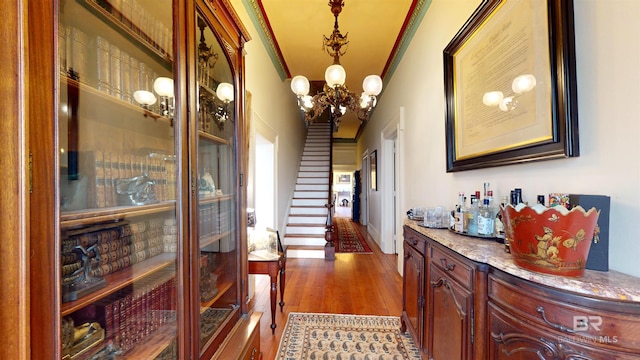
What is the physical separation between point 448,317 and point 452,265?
29 cm

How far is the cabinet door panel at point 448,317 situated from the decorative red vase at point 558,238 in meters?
0.39

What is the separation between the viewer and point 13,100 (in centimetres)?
50

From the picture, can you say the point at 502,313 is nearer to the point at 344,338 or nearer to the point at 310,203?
the point at 344,338

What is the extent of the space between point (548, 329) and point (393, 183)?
13.2 ft

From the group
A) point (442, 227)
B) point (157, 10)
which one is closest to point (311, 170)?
point (442, 227)

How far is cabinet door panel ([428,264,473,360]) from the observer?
1.15m

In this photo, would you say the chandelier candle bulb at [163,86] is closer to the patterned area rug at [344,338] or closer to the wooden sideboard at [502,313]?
the wooden sideboard at [502,313]

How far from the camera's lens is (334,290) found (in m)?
3.12

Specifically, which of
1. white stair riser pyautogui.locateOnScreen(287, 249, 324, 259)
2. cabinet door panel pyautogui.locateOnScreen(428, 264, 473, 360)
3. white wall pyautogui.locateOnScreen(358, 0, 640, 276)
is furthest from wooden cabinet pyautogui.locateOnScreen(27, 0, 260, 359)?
white stair riser pyautogui.locateOnScreen(287, 249, 324, 259)

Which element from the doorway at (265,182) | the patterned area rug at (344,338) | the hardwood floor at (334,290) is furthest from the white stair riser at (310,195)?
the patterned area rug at (344,338)

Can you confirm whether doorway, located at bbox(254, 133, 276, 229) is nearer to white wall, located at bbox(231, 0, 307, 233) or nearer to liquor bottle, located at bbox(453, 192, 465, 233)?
white wall, located at bbox(231, 0, 307, 233)

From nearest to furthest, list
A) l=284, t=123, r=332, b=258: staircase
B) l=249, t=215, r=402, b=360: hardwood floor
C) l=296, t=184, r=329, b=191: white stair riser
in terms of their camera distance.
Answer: l=249, t=215, r=402, b=360: hardwood floor
l=284, t=123, r=332, b=258: staircase
l=296, t=184, r=329, b=191: white stair riser

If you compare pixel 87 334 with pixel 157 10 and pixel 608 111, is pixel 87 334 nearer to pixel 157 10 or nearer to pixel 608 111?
pixel 157 10

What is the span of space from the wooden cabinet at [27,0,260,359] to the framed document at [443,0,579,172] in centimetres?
150
